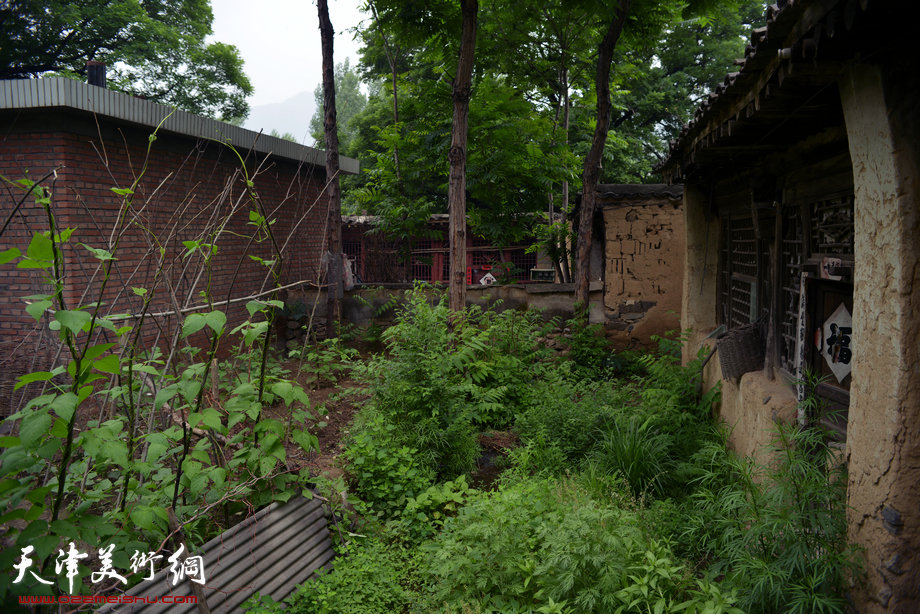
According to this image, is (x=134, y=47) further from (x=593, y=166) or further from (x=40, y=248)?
(x=40, y=248)

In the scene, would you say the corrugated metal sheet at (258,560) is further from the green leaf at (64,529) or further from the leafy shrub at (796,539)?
→ the leafy shrub at (796,539)

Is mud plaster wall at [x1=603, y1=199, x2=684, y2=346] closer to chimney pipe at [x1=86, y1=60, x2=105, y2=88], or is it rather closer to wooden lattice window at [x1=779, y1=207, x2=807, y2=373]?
wooden lattice window at [x1=779, y1=207, x2=807, y2=373]

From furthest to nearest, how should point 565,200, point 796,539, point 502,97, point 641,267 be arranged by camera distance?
1. point 565,200
2. point 502,97
3. point 641,267
4. point 796,539

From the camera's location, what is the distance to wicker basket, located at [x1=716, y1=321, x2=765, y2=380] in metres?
5.29

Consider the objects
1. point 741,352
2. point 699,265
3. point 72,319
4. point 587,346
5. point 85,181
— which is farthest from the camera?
point 587,346

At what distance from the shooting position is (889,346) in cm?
268

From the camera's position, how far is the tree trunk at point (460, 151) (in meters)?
7.59

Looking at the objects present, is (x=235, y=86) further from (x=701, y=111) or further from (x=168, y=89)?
(x=701, y=111)

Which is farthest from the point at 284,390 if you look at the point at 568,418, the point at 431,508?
the point at 568,418

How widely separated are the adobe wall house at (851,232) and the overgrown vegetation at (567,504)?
0.32m

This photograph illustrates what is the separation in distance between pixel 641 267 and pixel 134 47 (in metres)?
16.4

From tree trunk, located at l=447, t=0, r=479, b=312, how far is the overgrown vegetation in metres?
1.10

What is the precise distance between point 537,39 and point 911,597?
1246 centimetres

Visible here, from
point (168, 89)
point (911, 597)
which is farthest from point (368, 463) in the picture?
point (168, 89)
